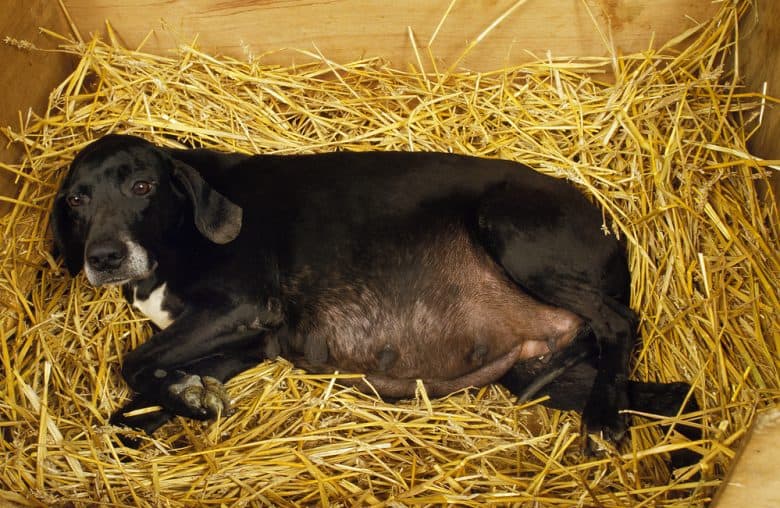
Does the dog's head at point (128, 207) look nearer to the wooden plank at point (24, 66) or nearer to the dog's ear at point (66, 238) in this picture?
the dog's ear at point (66, 238)

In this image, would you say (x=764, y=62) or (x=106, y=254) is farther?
(x=764, y=62)

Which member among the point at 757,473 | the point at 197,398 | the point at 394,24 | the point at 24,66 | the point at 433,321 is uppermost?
the point at 394,24

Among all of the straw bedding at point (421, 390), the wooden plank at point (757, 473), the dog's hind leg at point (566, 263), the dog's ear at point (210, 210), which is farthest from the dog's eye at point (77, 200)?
the wooden plank at point (757, 473)

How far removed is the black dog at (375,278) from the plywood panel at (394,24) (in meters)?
0.71

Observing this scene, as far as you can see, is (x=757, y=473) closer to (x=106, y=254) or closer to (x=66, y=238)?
(x=106, y=254)

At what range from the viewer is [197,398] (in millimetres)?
3088

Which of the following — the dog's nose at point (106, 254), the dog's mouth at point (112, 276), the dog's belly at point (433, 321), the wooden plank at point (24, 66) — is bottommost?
the dog's belly at point (433, 321)

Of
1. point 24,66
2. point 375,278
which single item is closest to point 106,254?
point 375,278

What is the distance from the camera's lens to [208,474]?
282cm

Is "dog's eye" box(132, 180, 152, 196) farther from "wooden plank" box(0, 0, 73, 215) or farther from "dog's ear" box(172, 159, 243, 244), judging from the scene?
"wooden plank" box(0, 0, 73, 215)

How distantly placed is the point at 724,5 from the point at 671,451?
6.37 feet

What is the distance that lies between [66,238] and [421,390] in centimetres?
153

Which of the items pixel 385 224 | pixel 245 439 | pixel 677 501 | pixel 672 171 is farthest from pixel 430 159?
pixel 677 501

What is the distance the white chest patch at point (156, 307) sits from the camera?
3.19 meters
